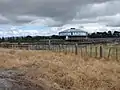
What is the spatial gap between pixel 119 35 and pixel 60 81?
430ft

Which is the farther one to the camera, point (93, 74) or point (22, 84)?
point (93, 74)

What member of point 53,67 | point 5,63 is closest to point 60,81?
point 53,67

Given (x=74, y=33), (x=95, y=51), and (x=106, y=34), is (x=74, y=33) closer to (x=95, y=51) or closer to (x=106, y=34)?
(x=106, y=34)

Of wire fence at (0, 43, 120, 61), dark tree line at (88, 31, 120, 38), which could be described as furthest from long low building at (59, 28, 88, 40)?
wire fence at (0, 43, 120, 61)

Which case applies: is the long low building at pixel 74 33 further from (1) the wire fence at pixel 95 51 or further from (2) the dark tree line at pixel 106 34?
(1) the wire fence at pixel 95 51

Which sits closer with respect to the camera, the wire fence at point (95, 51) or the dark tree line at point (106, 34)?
the wire fence at point (95, 51)

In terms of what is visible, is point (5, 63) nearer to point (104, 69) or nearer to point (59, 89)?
point (104, 69)

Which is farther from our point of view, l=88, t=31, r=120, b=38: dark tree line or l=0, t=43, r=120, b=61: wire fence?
l=88, t=31, r=120, b=38: dark tree line

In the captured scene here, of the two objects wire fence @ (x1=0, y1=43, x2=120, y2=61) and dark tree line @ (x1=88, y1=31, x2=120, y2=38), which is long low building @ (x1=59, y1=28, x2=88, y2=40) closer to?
dark tree line @ (x1=88, y1=31, x2=120, y2=38)

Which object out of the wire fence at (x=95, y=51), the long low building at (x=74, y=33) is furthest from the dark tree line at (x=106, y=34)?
→ the wire fence at (x=95, y=51)

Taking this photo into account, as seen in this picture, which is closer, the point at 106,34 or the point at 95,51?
the point at 95,51

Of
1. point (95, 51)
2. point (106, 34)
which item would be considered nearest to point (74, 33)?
point (106, 34)

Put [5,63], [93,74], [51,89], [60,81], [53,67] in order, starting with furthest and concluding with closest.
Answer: [5,63] < [53,67] < [93,74] < [60,81] < [51,89]

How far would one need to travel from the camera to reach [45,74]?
592 inches
